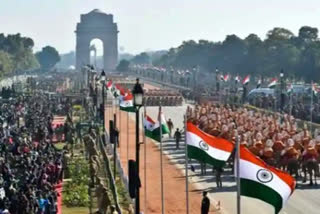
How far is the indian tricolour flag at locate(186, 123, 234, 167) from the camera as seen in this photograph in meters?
20.0

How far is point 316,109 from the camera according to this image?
61375 mm

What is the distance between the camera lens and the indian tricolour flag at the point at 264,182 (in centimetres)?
1562

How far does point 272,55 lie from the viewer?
99062 mm

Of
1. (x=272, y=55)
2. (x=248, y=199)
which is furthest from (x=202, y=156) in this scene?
(x=272, y=55)

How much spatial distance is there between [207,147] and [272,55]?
262 feet

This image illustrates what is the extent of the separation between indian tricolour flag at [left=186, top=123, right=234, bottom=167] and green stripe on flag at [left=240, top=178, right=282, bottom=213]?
3742 mm

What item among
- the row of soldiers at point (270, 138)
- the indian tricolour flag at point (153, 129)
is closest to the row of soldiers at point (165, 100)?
the row of soldiers at point (270, 138)

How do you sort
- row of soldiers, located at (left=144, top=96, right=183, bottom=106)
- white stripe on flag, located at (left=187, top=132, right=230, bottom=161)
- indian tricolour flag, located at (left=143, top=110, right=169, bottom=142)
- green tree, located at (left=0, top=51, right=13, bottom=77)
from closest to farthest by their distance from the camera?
white stripe on flag, located at (left=187, top=132, right=230, bottom=161)
indian tricolour flag, located at (left=143, top=110, right=169, bottom=142)
row of soldiers, located at (left=144, top=96, right=183, bottom=106)
green tree, located at (left=0, top=51, right=13, bottom=77)

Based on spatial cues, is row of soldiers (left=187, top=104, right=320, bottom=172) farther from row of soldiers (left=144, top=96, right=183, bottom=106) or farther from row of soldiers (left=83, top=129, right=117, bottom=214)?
row of soldiers (left=144, top=96, right=183, bottom=106)

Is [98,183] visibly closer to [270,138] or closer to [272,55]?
[270,138]

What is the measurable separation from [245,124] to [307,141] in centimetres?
667

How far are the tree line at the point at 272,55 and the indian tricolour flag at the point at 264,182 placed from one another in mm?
70932

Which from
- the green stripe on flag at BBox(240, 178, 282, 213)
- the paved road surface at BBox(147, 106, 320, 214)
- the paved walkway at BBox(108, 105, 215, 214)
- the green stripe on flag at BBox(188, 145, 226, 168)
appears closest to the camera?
the green stripe on flag at BBox(240, 178, 282, 213)

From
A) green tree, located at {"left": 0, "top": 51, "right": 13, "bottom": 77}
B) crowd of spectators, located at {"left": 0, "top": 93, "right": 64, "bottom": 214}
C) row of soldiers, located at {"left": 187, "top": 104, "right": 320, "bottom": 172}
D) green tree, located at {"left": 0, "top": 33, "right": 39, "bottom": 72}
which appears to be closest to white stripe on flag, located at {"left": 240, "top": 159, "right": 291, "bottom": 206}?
crowd of spectators, located at {"left": 0, "top": 93, "right": 64, "bottom": 214}
